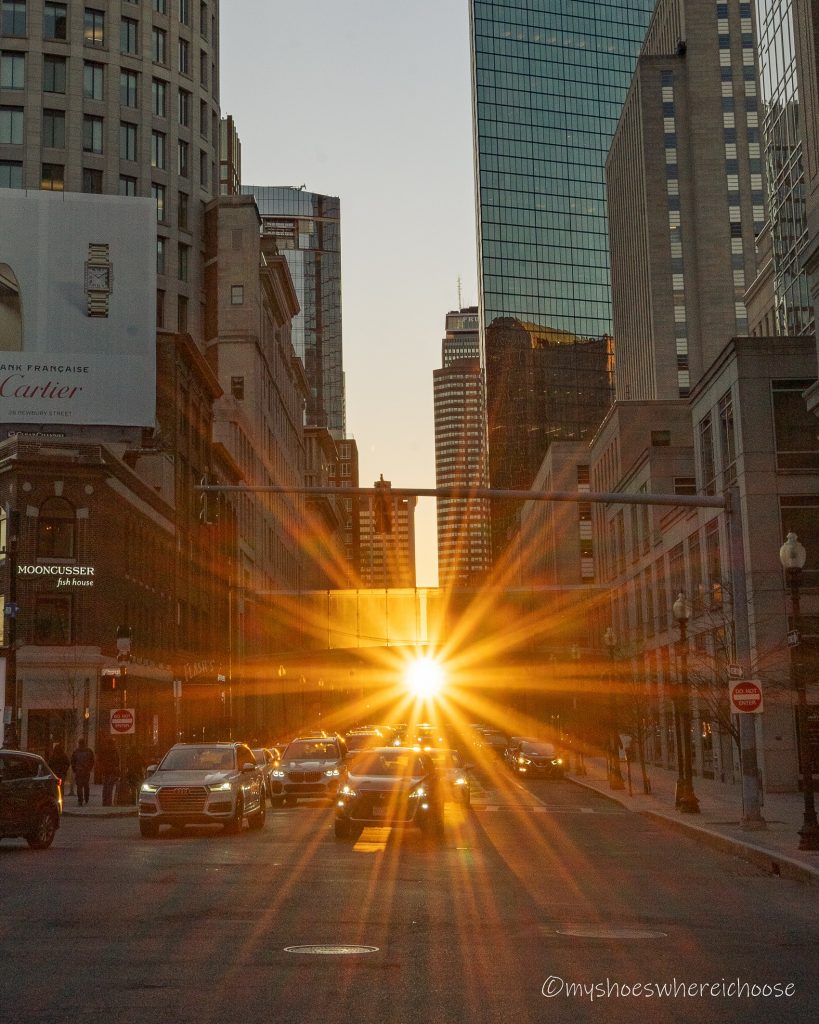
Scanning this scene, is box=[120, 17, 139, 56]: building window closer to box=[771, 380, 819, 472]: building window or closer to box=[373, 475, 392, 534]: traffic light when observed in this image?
box=[771, 380, 819, 472]: building window

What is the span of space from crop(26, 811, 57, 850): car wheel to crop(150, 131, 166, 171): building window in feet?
257

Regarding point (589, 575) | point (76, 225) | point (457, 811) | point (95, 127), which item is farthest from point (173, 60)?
point (457, 811)

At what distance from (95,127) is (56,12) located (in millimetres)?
8146

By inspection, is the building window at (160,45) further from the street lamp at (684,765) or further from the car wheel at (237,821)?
the car wheel at (237,821)

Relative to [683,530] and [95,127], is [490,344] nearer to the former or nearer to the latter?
[95,127]

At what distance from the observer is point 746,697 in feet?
80.9

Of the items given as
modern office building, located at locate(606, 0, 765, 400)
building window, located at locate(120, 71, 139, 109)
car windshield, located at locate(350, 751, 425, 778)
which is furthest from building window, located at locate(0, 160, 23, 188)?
car windshield, located at locate(350, 751, 425, 778)

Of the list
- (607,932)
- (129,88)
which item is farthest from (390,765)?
(129,88)

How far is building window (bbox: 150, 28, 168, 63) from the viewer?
94562 mm

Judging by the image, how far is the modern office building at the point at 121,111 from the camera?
8869 cm

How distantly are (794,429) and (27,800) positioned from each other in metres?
31.0

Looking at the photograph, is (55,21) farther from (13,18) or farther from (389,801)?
(389,801)

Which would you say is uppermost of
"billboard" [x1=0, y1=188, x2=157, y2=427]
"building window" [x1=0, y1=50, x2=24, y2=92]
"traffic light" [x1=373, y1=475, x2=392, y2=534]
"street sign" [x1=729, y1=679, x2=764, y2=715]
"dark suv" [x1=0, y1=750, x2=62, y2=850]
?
"building window" [x1=0, y1=50, x2=24, y2=92]

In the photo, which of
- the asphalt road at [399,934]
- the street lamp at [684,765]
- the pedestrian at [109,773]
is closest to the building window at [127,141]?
the pedestrian at [109,773]
